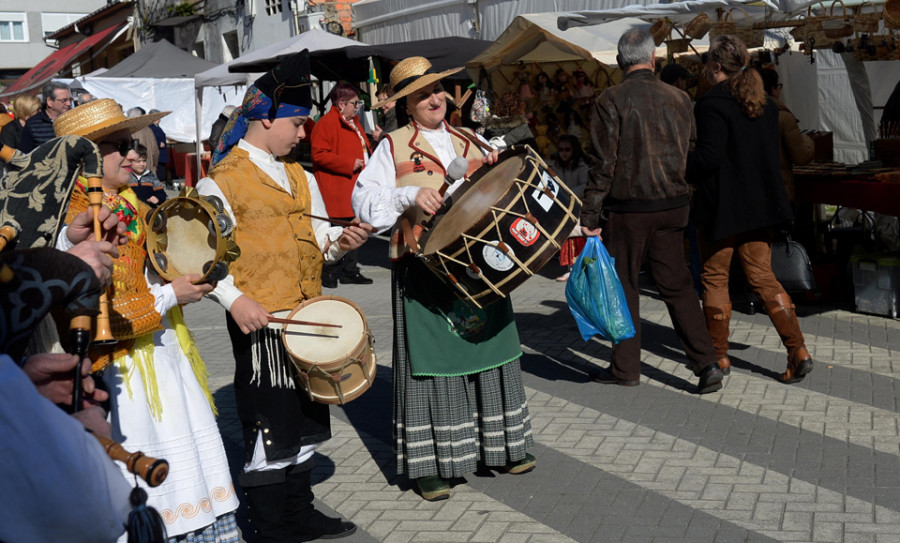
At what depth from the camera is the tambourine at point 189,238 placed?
344cm

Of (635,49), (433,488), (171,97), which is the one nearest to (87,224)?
(433,488)

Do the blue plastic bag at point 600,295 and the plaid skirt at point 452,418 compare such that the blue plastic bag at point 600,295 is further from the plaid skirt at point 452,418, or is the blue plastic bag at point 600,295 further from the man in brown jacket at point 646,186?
the plaid skirt at point 452,418

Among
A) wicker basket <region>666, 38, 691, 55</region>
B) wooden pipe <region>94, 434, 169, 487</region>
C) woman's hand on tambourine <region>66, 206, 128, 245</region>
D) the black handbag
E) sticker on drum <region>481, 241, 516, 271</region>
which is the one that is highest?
wicker basket <region>666, 38, 691, 55</region>

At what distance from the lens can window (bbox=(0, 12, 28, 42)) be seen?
60.8 metres

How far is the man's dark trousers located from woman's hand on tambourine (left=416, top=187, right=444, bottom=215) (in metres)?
2.10

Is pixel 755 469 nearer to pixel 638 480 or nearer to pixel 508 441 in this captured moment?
pixel 638 480

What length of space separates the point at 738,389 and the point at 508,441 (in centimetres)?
203

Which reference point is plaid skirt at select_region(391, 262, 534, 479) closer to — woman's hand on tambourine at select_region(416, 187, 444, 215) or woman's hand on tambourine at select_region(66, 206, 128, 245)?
woman's hand on tambourine at select_region(416, 187, 444, 215)

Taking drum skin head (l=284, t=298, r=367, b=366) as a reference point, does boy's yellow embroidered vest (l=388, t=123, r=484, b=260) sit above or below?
above

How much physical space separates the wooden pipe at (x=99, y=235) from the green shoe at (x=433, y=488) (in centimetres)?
205

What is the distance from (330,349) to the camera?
396 centimetres

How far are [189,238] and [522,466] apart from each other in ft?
6.96

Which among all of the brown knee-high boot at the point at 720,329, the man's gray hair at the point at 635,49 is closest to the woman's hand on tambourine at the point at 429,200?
the man's gray hair at the point at 635,49

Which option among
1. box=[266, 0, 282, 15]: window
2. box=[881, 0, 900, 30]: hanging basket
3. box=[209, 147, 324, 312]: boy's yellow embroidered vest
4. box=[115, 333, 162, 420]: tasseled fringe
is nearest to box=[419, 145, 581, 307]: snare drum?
box=[209, 147, 324, 312]: boy's yellow embroidered vest
